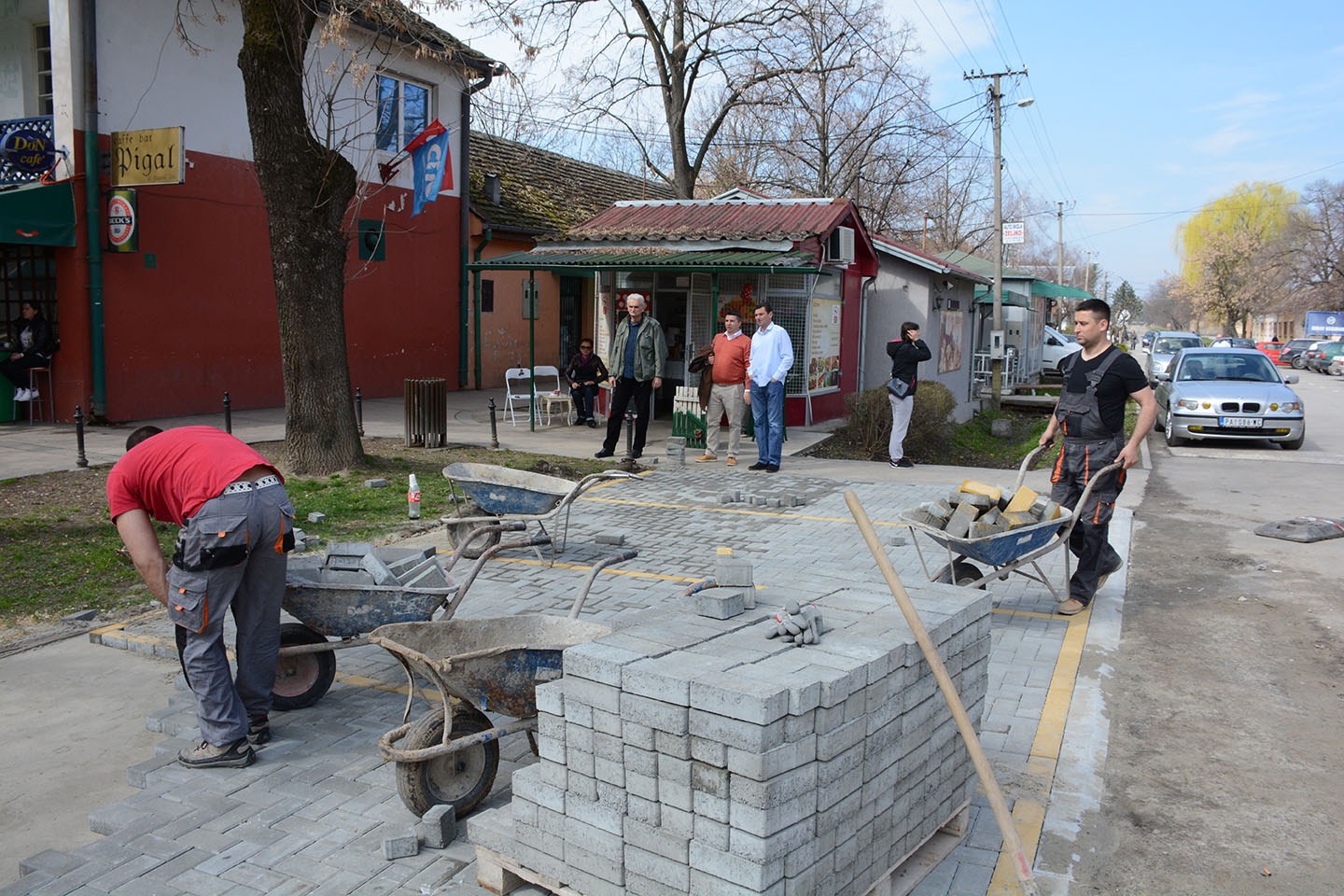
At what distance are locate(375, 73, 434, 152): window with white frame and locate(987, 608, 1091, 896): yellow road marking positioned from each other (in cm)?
1676

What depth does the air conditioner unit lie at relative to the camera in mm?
15457

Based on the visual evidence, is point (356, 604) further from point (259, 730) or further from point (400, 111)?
point (400, 111)

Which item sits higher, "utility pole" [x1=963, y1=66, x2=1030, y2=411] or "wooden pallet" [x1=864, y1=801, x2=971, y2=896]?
"utility pole" [x1=963, y1=66, x2=1030, y2=411]

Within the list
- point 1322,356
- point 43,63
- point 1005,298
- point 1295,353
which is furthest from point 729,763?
point 1295,353

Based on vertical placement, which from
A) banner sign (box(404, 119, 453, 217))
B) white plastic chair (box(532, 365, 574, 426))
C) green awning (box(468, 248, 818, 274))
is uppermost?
banner sign (box(404, 119, 453, 217))

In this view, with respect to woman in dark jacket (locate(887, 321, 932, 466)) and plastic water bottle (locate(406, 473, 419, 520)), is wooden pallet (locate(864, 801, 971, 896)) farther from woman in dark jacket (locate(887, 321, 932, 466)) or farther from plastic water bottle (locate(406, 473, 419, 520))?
woman in dark jacket (locate(887, 321, 932, 466))

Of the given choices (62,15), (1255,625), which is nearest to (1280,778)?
(1255,625)

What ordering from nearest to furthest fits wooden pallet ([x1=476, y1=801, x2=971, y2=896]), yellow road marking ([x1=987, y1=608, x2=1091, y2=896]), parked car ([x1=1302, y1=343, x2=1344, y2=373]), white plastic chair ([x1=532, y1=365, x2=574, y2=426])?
wooden pallet ([x1=476, y1=801, x2=971, y2=896]), yellow road marking ([x1=987, y1=608, x2=1091, y2=896]), white plastic chair ([x1=532, y1=365, x2=574, y2=426]), parked car ([x1=1302, y1=343, x2=1344, y2=373])

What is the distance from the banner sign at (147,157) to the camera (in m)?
13.8

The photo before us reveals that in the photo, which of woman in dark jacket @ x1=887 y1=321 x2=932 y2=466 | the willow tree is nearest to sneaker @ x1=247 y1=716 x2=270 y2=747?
woman in dark jacket @ x1=887 y1=321 x2=932 y2=466

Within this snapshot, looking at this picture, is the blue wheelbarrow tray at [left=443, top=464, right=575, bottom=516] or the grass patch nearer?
the grass patch

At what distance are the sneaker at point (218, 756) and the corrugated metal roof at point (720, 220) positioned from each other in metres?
11.7

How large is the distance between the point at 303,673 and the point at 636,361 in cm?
768

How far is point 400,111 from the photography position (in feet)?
66.4
